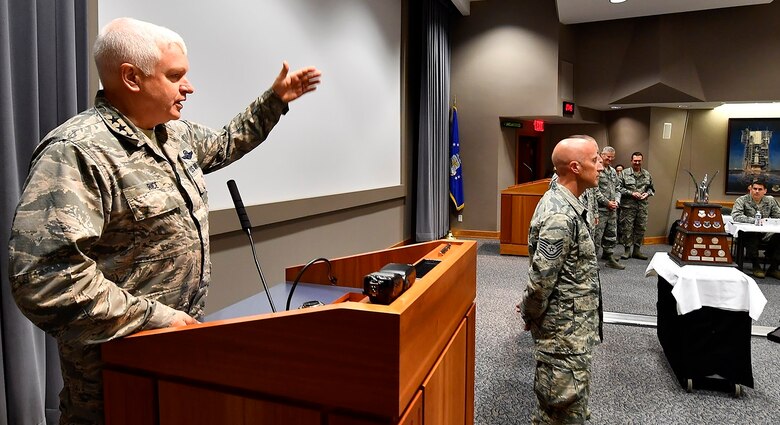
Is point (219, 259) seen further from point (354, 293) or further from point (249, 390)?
point (249, 390)

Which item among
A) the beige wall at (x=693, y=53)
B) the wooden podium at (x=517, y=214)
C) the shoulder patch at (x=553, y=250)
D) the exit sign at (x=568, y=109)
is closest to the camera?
the shoulder patch at (x=553, y=250)

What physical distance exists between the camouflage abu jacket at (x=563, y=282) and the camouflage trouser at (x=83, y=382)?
1468 mm

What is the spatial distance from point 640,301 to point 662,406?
2.16m

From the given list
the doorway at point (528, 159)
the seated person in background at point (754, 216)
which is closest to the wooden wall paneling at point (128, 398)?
the seated person in background at point (754, 216)

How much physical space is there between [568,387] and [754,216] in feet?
17.0

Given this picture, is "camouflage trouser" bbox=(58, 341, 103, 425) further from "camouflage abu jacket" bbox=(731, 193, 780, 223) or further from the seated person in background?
"camouflage abu jacket" bbox=(731, 193, 780, 223)

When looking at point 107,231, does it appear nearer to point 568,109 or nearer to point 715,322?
point 715,322

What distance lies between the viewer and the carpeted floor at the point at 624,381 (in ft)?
8.12

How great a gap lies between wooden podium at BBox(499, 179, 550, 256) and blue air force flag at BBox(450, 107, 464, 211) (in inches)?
47.1

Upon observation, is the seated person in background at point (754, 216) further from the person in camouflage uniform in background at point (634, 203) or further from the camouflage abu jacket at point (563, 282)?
the camouflage abu jacket at point (563, 282)

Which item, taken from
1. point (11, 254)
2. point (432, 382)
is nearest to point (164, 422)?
point (11, 254)

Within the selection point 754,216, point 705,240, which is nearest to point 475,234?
point 754,216

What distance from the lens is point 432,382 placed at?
1.05m

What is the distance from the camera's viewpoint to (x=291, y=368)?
866 mm
